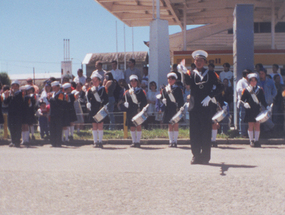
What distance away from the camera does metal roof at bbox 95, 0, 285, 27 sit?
67.6 ft

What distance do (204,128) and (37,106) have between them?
326 inches

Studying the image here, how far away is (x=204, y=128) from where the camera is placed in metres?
8.52

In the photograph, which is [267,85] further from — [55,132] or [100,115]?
[55,132]

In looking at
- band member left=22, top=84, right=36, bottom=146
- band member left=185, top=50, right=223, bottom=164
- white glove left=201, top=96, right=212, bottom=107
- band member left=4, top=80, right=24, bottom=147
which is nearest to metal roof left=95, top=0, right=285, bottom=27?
band member left=22, top=84, right=36, bottom=146

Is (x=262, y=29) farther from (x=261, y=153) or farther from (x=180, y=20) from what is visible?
(x=261, y=153)

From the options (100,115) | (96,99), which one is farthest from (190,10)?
(100,115)

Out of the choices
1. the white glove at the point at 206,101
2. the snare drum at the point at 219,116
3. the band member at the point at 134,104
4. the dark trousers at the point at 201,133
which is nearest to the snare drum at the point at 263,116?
the snare drum at the point at 219,116

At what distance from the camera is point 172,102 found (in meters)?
12.2

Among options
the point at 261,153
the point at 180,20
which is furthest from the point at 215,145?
the point at 180,20

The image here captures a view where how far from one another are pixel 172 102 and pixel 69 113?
342 cm

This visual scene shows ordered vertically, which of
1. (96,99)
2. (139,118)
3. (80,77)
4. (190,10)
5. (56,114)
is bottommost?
(139,118)

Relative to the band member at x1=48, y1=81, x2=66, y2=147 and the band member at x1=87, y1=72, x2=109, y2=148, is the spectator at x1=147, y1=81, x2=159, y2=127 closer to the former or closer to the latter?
the band member at x1=87, y1=72, x2=109, y2=148

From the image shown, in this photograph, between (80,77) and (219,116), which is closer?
(219,116)

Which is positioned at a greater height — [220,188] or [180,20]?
[180,20]
